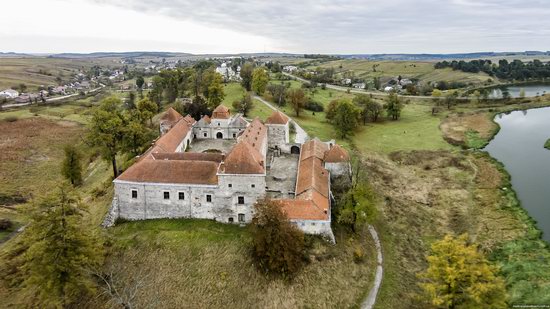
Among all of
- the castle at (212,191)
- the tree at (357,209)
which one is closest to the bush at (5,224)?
the castle at (212,191)

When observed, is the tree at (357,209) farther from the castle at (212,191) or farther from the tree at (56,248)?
the tree at (56,248)

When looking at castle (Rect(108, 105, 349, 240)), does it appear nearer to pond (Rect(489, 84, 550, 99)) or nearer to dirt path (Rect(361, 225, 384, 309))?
dirt path (Rect(361, 225, 384, 309))

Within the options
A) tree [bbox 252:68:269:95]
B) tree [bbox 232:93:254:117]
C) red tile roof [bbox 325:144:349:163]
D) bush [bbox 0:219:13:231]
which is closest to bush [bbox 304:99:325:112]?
tree [bbox 252:68:269:95]

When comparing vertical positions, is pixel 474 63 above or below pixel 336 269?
above

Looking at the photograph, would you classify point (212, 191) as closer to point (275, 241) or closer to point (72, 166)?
point (275, 241)

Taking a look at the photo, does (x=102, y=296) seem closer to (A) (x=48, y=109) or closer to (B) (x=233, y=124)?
(B) (x=233, y=124)

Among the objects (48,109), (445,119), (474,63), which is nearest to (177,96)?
(48,109)
